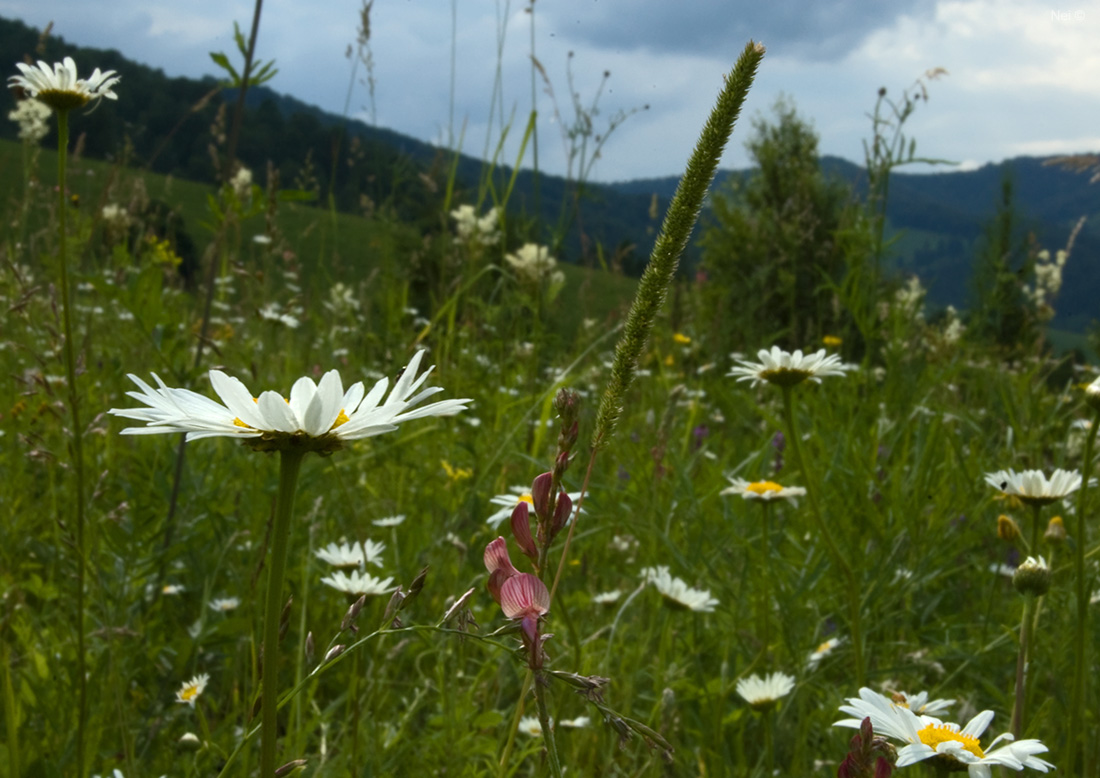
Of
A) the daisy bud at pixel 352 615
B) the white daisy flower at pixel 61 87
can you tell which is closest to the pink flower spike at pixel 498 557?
the daisy bud at pixel 352 615

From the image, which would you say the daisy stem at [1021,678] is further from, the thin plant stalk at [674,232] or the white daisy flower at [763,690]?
the thin plant stalk at [674,232]

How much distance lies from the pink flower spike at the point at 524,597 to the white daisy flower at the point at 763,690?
3.03ft

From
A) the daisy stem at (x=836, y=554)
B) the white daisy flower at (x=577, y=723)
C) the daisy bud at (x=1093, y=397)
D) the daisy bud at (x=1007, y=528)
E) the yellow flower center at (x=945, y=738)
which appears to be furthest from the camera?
the white daisy flower at (x=577, y=723)

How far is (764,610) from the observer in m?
1.44

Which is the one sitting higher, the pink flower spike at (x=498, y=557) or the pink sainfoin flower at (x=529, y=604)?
the pink flower spike at (x=498, y=557)

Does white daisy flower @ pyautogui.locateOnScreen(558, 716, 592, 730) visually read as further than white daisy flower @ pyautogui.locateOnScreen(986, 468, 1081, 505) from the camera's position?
Yes

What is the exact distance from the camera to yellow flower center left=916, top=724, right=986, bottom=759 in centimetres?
77

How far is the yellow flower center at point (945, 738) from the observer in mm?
768

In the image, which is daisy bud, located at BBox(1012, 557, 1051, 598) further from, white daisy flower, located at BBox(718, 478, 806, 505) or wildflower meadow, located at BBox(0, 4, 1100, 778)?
white daisy flower, located at BBox(718, 478, 806, 505)

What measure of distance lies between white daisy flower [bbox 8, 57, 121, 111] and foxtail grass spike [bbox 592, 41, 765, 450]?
953 millimetres

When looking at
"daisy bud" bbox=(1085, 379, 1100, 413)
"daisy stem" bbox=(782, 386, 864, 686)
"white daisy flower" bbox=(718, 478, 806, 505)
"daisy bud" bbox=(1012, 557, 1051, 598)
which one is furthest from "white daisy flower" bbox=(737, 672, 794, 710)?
"daisy bud" bbox=(1085, 379, 1100, 413)

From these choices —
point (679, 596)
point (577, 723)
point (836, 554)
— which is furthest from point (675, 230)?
point (679, 596)

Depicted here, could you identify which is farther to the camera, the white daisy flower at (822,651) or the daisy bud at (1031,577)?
the white daisy flower at (822,651)

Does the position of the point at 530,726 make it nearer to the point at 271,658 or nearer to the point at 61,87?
the point at 271,658
